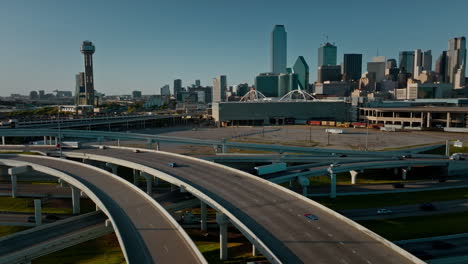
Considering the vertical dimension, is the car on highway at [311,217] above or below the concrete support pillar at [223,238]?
above

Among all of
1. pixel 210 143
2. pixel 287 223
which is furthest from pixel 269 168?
pixel 210 143

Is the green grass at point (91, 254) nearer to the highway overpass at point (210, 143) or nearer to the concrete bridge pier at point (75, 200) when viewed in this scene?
the concrete bridge pier at point (75, 200)

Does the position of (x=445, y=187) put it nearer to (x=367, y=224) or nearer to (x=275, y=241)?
(x=367, y=224)

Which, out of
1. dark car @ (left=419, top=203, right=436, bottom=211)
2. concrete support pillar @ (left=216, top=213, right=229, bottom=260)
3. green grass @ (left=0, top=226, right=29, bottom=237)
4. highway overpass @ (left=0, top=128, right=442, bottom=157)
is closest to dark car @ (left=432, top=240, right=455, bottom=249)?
dark car @ (left=419, top=203, right=436, bottom=211)

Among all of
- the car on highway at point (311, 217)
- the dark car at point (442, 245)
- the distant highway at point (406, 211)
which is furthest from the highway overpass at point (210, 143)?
the car on highway at point (311, 217)

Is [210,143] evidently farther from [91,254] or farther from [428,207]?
[428,207]
